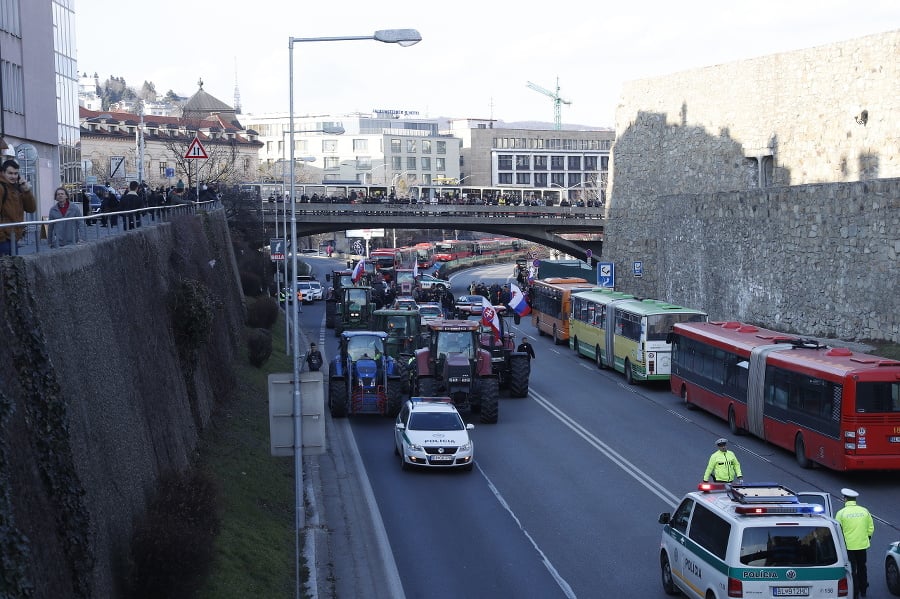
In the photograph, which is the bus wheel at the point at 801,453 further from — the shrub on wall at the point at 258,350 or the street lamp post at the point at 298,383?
the shrub on wall at the point at 258,350

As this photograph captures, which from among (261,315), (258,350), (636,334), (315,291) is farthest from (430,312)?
(315,291)

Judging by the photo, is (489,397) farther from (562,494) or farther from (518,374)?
(562,494)

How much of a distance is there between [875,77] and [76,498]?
40096 mm

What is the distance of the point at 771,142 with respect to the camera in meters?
52.5

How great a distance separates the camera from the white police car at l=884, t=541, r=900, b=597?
49.9ft

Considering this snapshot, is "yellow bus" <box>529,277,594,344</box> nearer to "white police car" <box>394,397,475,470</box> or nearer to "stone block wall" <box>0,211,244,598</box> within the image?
"white police car" <box>394,397,475,470</box>

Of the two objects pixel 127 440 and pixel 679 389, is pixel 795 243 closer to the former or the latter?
pixel 679 389

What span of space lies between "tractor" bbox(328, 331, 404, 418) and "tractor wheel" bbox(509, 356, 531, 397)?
14.2ft

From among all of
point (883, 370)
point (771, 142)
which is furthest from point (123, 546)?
point (771, 142)

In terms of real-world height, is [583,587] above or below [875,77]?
below

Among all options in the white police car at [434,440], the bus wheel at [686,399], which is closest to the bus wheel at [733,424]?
the bus wheel at [686,399]

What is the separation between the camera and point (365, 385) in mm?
31219

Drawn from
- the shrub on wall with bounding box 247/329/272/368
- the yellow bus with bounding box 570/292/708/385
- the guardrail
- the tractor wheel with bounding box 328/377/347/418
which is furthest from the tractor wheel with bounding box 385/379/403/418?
the yellow bus with bounding box 570/292/708/385

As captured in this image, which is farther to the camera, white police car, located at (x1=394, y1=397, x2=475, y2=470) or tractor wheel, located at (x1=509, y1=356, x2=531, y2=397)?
tractor wheel, located at (x1=509, y1=356, x2=531, y2=397)
